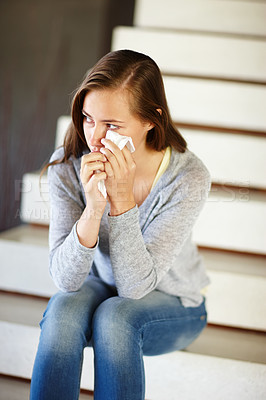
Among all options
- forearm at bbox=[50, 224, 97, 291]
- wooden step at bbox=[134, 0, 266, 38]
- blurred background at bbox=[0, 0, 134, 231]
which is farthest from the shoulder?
blurred background at bbox=[0, 0, 134, 231]

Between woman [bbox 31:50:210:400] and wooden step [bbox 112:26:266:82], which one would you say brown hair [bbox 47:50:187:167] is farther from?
wooden step [bbox 112:26:266:82]

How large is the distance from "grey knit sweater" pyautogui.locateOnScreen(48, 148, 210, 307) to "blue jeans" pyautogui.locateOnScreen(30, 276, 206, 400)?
44 millimetres

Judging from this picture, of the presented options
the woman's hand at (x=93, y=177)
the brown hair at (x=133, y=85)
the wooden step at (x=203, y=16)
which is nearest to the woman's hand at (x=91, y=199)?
the woman's hand at (x=93, y=177)

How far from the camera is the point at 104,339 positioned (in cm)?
100

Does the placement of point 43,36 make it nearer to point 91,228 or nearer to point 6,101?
point 6,101

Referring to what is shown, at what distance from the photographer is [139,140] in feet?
3.73

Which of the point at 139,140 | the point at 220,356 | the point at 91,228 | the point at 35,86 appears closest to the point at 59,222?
the point at 91,228

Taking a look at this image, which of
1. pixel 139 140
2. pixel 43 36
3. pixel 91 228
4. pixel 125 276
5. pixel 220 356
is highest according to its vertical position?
pixel 43 36

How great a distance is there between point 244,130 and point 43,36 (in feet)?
3.71

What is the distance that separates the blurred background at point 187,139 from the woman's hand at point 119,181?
526 mm

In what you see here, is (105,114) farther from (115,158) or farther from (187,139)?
(187,139)

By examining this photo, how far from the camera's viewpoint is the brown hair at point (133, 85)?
104 cm

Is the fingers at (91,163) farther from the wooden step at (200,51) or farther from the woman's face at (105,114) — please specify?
the wooden step at (200,51)

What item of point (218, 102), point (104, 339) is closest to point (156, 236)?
point (104, 339)
